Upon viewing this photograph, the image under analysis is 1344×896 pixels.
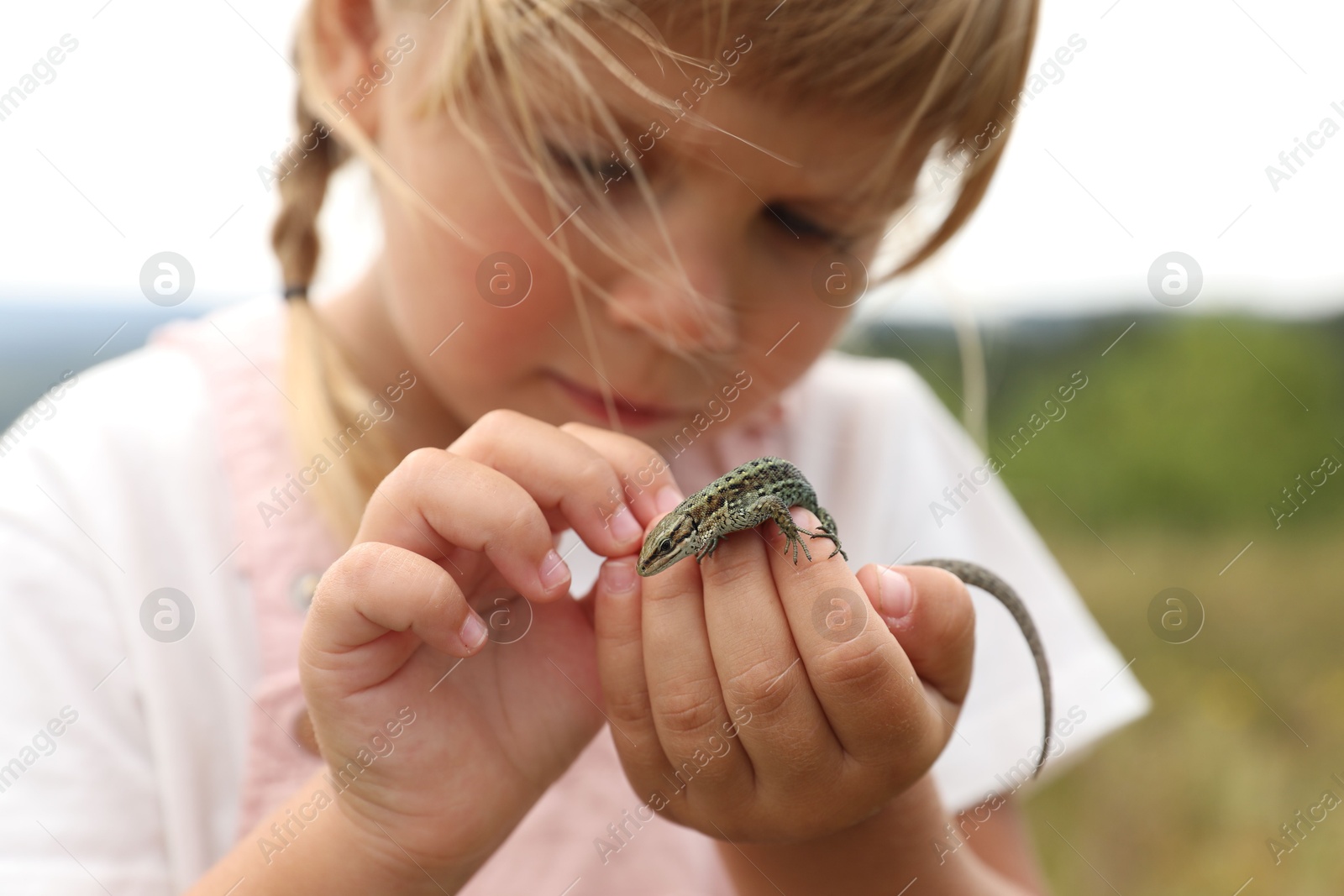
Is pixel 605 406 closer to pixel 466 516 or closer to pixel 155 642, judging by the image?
pixel 466 516

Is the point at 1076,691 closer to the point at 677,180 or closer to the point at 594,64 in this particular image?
the point at 677,180

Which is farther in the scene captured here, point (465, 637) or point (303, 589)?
point (303, 589)

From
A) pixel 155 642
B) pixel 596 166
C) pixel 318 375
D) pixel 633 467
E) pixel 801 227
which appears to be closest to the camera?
pixel 633 467

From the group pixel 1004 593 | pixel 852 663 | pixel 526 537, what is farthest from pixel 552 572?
pixel 1004 593

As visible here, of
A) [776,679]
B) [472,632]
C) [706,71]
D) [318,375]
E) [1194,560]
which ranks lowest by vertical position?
[1194,560]

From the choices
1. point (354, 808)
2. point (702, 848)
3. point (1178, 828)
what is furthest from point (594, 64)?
point (1178, 828)

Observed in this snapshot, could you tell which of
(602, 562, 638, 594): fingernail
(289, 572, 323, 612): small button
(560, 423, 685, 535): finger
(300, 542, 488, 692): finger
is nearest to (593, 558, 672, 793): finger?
(602, 562, 638, 594): fingernail

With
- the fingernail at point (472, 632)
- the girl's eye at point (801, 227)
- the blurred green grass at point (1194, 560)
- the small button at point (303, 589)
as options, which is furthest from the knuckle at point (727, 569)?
the blurred green grass at point (1194, 560)
